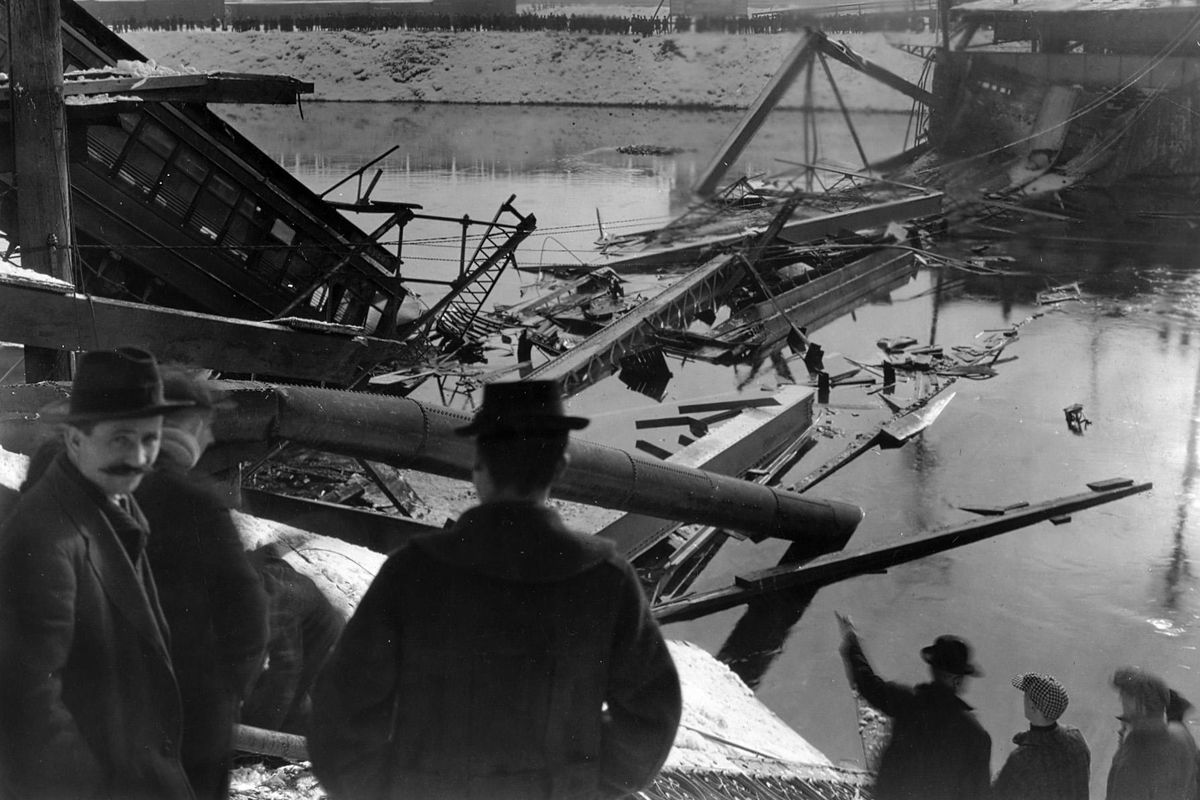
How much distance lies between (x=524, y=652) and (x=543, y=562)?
0.23 metres

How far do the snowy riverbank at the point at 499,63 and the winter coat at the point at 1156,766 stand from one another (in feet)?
10.1

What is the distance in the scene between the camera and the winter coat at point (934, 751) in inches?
145

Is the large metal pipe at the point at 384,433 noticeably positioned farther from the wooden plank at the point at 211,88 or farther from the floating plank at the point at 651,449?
the floating plank at the point at 651,449

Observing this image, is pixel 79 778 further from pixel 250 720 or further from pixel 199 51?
pixel 199 51

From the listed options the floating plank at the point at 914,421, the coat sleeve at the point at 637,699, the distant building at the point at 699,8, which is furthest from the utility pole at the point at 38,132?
the floating plank at the point at 914,421

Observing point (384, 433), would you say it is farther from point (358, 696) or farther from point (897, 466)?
point (897, 466)

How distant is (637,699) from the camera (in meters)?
2.36

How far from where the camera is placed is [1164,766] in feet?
12.4

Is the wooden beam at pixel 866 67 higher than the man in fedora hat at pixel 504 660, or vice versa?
the wooden beam at pixel 866 67

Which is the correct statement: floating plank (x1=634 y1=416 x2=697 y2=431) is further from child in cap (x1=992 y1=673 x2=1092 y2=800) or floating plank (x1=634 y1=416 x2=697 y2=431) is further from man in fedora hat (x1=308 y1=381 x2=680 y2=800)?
man in fedora hat (x1=308 y1=381 x2=680 y2=800)

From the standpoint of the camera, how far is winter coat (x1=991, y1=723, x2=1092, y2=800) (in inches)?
148

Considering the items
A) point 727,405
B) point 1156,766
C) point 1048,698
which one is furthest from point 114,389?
point 727,405

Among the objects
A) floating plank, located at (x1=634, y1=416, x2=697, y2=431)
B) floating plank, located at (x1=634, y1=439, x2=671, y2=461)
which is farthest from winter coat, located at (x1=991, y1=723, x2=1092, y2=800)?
floating plank, located at (x1=634, y1=416, x2=697, y2=431)

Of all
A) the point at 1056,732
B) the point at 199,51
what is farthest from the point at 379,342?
the point at 1056,732
